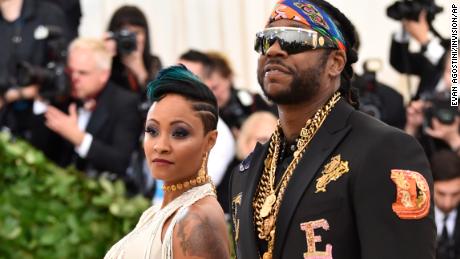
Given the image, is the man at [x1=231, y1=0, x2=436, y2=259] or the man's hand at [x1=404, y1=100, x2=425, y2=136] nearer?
the man at [x1=231, y1=0, x2=436, y2=259]

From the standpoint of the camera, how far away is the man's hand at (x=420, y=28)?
8.25 m

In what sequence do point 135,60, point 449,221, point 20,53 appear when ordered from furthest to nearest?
point 20,53 → point 135,60 → point 449,221

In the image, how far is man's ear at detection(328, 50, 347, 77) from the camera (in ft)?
12.0

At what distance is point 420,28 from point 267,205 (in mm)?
4851

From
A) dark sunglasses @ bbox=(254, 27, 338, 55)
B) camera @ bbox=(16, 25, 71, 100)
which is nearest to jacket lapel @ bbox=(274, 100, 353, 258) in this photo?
dark sunglasses @ bbox=(254, 27, 338, 55)

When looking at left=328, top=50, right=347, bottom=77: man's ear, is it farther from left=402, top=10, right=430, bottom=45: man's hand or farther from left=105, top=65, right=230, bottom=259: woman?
left=402, top=10, right=430, bottom=45: man's hand

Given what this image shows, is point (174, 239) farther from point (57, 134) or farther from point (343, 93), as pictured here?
point (57, 134)

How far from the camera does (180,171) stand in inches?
156

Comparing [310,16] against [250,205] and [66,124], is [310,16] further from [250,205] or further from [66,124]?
[66,124]

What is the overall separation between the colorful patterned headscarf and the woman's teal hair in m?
0.41

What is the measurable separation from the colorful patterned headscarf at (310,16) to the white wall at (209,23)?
21.1 feet

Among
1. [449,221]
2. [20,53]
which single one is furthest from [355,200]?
[20,53]

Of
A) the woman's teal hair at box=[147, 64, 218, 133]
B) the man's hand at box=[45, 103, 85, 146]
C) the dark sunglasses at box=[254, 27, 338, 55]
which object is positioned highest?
the dark sunglasses at box=[254, 27, 338, 55]

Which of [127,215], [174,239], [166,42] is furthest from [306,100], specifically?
[166,42]
